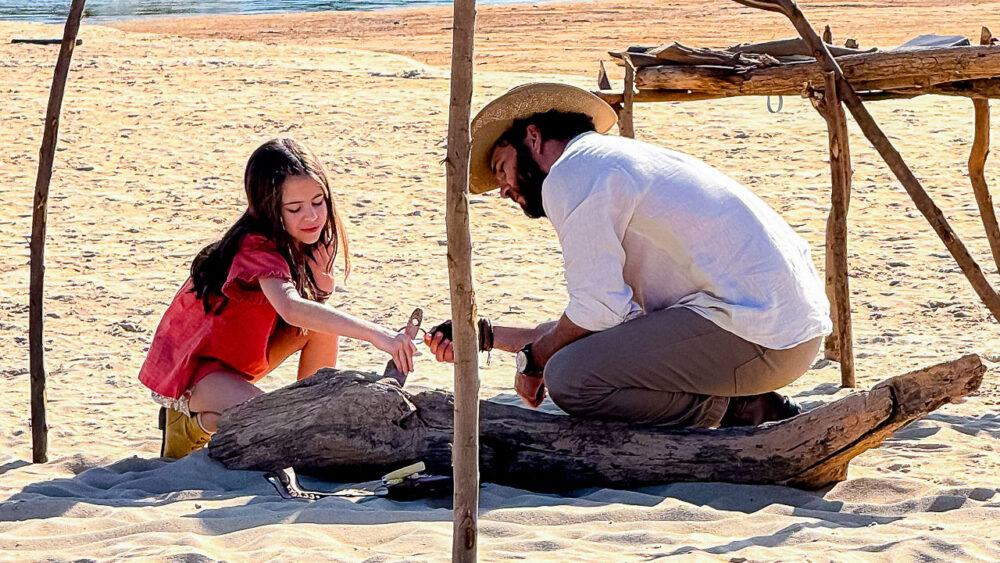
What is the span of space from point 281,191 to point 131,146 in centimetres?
734

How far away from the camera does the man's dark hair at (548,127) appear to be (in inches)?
150

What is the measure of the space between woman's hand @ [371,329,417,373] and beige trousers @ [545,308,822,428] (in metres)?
0.44

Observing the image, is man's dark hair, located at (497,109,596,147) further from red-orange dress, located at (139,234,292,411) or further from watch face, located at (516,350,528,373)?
red-orange dress, located at (139,234,292,411)

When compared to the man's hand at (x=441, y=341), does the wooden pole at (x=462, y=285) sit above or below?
above

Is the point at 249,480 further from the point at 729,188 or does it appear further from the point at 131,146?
the point at 131,146

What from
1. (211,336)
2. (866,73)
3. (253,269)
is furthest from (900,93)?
(211,336)

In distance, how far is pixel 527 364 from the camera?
3885 millimetres

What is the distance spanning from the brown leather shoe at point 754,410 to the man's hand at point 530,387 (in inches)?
24.5

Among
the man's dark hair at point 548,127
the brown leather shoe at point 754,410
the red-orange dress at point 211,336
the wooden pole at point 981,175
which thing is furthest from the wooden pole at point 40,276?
the wooden pole at point 981,175

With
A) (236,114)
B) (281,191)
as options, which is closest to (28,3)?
(236,114)

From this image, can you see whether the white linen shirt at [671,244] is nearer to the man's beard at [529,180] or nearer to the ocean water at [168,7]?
the man's beard at [529,180]

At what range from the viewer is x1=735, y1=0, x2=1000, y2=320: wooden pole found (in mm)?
4984

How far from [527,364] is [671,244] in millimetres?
637

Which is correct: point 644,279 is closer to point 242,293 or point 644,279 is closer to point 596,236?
point 596,236
